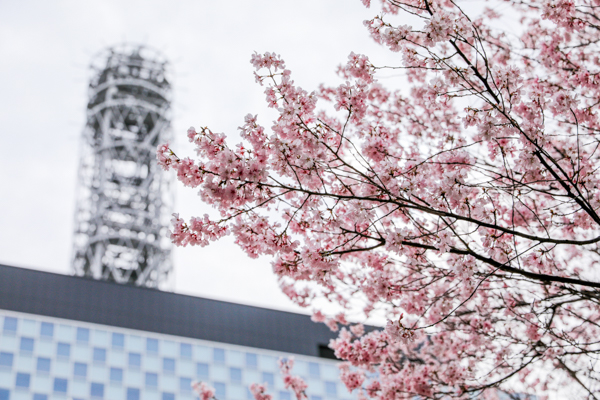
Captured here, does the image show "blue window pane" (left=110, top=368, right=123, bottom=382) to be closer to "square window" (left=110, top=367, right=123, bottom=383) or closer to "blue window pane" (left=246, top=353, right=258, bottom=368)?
"square window" (left=110, top=367, right=123, bottom=383)

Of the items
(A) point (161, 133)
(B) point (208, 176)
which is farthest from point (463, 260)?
(A) point (161, 133)

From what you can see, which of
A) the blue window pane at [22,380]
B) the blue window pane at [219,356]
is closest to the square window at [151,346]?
the blue window pane at [219,356]

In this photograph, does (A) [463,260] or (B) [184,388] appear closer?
(A) [463,260]

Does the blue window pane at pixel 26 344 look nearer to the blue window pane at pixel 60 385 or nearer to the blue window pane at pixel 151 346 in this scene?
the blue window pane at pixel 60 385

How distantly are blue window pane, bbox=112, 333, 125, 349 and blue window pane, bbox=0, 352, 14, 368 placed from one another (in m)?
3.80

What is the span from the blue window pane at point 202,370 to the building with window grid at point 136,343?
0.14 feet

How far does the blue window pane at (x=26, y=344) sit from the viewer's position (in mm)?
25078

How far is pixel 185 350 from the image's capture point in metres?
28.4

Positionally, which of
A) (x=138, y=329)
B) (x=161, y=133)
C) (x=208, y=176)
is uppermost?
(x=161, y=133)

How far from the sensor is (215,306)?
2983 cm

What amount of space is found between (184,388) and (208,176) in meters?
23.8

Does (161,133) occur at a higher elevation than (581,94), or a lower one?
higher

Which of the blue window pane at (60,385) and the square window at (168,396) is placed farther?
the square window at (168,396)

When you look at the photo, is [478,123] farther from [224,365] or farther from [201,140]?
[224,365]
